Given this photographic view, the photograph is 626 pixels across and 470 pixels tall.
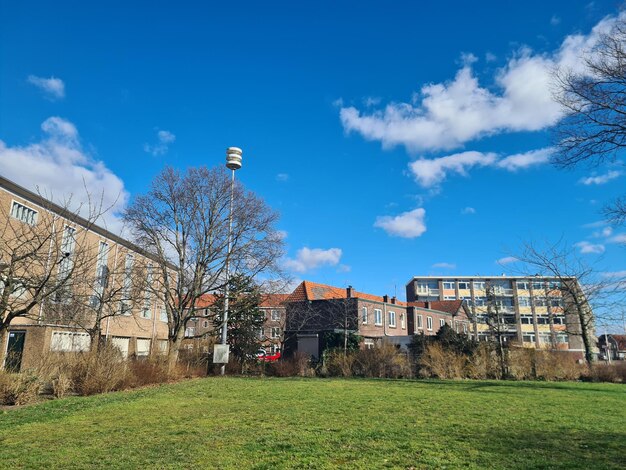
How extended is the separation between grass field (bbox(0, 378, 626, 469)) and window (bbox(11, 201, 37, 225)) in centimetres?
1882

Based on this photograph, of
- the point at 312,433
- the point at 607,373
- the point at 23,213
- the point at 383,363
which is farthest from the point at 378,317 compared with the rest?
the point at 312,433

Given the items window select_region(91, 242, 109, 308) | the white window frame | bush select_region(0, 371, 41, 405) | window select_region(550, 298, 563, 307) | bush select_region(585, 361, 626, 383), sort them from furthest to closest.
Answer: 1. window select_region(550, 298, 563, 307)
2. the white window frame
3. bush select_region(585, 361, 626, 383)
4. window select_region(91, 242, 109, 308)
5. bush select_region(0, 371, 41, 405)

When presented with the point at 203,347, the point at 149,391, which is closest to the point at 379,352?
the point at 203,347

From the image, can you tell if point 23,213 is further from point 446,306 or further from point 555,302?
point 446,306

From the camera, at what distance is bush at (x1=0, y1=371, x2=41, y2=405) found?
12.3 m

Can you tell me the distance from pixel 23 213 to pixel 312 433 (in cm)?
2758

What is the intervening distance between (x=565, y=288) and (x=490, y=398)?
68.9ft

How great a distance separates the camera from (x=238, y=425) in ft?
30.1

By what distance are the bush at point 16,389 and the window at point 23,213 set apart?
17598mm

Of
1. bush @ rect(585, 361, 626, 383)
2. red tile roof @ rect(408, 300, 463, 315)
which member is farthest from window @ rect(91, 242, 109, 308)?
red tile roof @ rect(408, 300, 463, 315)

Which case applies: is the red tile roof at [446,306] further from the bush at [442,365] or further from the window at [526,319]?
the bush at [442,365]

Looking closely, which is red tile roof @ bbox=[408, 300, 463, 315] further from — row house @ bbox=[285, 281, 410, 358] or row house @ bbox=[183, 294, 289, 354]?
row house @ bbox=[183, 294, 289, 354]

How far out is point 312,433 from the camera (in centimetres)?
829

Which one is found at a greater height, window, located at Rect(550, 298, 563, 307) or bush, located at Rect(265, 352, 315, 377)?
window, located at Rect(550, 298, 563, 307)
